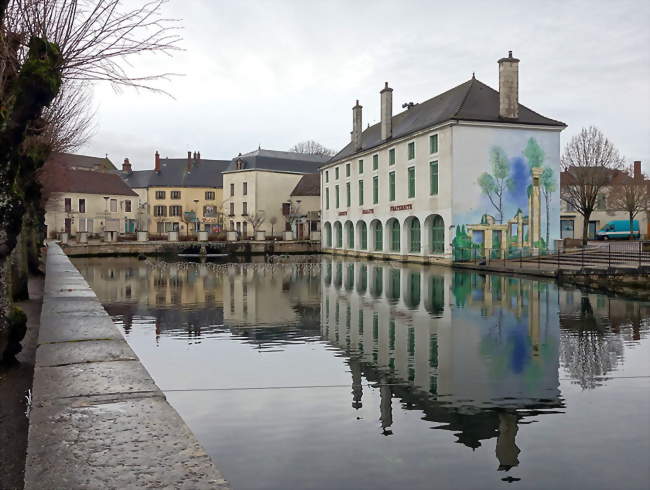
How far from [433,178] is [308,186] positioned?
3332cm

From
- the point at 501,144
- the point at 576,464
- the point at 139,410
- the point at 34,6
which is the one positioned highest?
the point at 501,144

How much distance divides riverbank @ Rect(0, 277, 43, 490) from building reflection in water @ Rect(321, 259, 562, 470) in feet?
10.4

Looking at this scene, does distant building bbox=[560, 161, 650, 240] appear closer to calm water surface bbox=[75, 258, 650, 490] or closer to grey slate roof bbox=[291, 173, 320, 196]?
grey slate roof bbox=[291, 173, 320, 196]

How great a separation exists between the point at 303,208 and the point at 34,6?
194ft

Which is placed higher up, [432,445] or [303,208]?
[303,208]

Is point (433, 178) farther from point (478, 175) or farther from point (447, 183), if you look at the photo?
point (478, 175)

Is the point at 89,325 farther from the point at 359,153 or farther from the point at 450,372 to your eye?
the point at 359,153

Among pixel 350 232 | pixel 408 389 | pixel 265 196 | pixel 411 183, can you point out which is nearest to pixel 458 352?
pixel 408 389

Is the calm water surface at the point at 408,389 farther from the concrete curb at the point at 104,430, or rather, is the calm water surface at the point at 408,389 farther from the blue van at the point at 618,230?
the blue van at the point at 618,230

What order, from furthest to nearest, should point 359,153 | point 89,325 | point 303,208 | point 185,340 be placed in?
point 303,208 → point 359,153 → point 185,340 → point 89,325

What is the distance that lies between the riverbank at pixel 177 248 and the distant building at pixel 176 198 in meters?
20.8

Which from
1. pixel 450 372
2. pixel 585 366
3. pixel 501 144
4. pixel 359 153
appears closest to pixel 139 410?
pixel 450 372

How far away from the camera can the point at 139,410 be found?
12.8ft

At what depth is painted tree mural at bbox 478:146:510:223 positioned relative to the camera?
3241 cm
